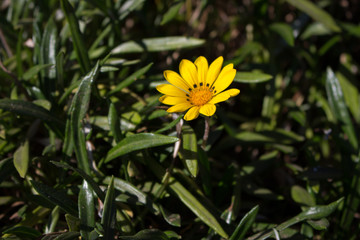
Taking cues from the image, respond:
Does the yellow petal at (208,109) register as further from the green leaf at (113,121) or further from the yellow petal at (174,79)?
the green leaf at (113,121)

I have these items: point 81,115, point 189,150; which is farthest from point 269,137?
point 81,115

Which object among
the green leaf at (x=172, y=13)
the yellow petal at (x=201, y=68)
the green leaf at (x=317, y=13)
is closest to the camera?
the yellow petal at (x=201, y=68)

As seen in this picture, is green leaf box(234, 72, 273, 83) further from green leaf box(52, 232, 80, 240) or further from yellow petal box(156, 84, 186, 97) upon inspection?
green leaf box(52, 232, 80, 240)

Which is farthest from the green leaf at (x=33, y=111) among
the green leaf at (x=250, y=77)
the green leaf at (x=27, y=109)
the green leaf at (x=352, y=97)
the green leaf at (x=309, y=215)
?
the green leaf at (x=352, y=97)

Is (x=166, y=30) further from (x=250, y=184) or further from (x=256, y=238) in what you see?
(x=256, y=238)

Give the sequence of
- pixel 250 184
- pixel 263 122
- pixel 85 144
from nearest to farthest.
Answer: pixel 85 144
pixel 250 184
pixel 263 122

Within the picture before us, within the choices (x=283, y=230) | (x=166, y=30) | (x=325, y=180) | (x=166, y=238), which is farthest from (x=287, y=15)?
(x=166, y=238)

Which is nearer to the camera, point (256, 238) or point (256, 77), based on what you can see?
point (256, 238)
